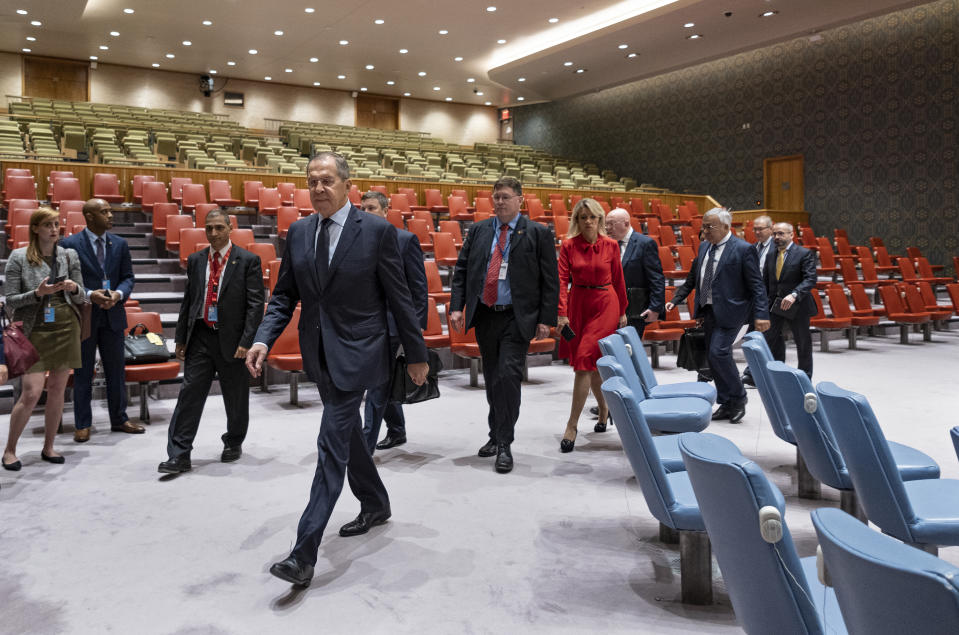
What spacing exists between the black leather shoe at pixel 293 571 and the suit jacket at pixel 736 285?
9.76 feet

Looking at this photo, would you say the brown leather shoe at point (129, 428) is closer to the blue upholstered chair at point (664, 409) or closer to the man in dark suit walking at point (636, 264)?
the blue upholstered chair at point (664, 409)

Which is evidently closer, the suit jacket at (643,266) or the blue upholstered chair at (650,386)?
the blue upholstered chair at (650,386)

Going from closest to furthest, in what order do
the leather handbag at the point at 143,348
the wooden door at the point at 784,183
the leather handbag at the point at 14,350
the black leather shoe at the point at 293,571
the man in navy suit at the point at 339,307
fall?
the black leather shoe at the point at 293,571, the man in navy suit at the point at 339,307, the leather handbag at the point at 14,350, the leather handbag at the point at 143,348, the wooden door at the point at 784,183

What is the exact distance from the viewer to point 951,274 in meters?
11.7

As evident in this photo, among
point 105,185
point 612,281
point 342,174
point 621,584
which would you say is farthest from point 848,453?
point 105,185

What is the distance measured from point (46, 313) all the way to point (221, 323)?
32.0 inches

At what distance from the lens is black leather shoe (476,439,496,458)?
360 cm

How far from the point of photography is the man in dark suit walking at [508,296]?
3.40 metres

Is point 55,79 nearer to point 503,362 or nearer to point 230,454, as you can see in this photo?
point 230,454

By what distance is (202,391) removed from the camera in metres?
3.42

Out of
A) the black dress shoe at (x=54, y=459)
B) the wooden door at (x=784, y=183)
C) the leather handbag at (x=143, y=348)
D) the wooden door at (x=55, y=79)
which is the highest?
the wooden door at (x=55, y=79)

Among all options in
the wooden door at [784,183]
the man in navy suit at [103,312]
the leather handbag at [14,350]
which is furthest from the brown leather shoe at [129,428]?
the wooden door at [784,183]

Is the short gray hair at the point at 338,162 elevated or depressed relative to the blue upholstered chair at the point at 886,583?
elevated

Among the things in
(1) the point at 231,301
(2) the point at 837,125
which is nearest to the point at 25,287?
(1) the point at 231,301
